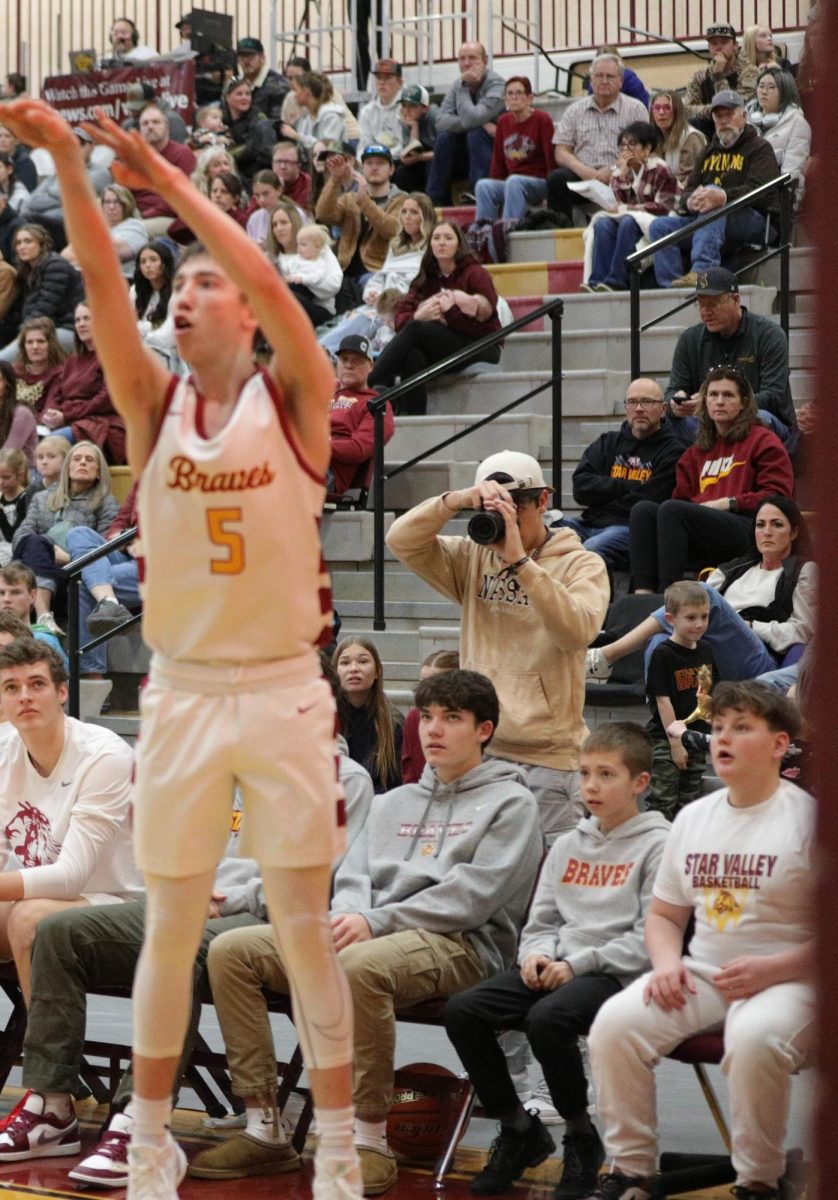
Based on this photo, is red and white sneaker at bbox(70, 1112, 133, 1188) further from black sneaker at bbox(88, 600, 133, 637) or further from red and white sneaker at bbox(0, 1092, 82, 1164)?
black sneaker at bbox(88, 600, 133, 637)

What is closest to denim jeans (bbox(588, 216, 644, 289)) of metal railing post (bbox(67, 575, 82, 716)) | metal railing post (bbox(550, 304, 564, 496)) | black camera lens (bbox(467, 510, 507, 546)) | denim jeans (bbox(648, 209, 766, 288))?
denim jeans (bbox(648, 209, 766, 288))

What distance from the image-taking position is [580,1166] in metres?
4.45

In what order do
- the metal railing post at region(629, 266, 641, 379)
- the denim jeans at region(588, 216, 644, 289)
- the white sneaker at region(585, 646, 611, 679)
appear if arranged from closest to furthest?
the white sneaker at region(585, 646, 611, 679) → the metal railing post at region(629, 266, 641, 379) → the denim jeans at region(588, 216, 644, 289)

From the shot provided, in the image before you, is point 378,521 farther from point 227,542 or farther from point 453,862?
point 227,542

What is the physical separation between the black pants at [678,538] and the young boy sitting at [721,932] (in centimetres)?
302

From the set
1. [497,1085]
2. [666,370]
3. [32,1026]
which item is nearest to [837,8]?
[497,1085]

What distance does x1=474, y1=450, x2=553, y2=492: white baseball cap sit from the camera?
498cm

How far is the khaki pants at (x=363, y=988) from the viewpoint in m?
4.60

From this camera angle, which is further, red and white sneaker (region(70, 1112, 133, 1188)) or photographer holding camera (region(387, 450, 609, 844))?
photographer holding camera (region(387, 450, 609, 844))

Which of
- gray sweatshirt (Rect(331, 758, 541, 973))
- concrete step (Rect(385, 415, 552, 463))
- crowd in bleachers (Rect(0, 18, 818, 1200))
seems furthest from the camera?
concrete step (Rect(385, 415, 552, 463))

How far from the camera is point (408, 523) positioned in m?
5.07

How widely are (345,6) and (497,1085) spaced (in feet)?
42.3

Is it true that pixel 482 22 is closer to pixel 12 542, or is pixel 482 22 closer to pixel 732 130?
pixel 732 130

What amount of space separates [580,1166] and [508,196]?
26.1ft
